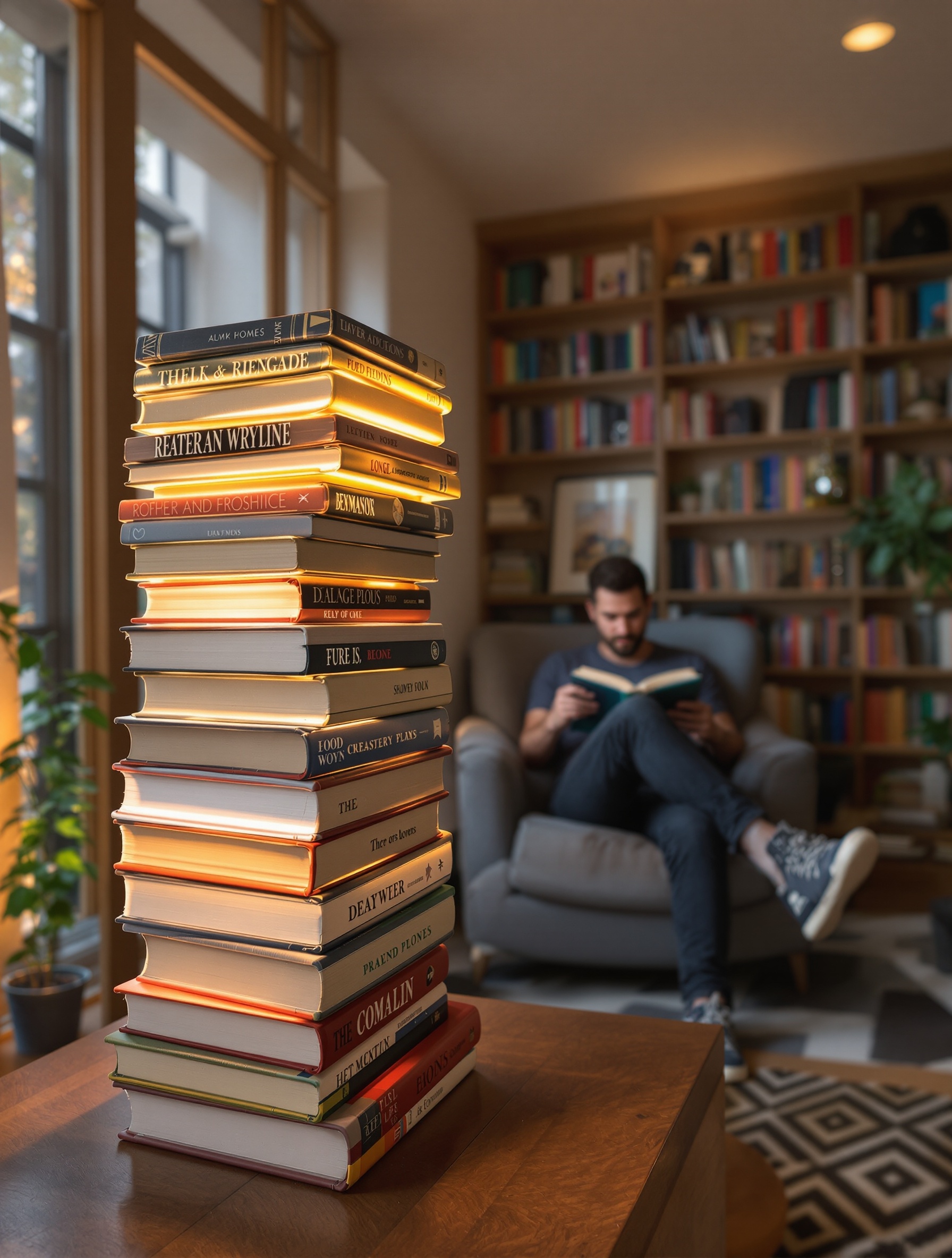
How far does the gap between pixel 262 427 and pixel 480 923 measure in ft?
6.27

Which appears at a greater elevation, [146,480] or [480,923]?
[146,480]

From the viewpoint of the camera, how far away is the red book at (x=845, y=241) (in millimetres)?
3557

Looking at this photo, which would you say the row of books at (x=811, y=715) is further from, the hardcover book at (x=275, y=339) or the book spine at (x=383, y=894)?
the hardcover book at (x=275, y=339)

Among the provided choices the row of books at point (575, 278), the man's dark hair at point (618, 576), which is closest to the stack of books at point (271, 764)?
the man's dark hair at point (618, 576)

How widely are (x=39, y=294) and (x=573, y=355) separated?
242 centimetres

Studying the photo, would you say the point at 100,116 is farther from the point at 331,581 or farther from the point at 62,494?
the point at 331,581

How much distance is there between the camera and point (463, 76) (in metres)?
2.90

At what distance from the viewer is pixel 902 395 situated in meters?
3.56

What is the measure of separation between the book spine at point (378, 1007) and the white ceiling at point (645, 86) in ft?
8.59

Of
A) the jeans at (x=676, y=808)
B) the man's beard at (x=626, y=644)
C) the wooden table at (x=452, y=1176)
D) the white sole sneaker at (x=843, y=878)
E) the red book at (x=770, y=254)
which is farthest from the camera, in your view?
the red book at (x=770, y=254)

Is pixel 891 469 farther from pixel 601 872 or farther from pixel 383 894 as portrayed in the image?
pixel 383 894

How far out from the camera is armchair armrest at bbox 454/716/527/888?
94.6 inches

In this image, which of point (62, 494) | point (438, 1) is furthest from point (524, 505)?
point (62, 494)

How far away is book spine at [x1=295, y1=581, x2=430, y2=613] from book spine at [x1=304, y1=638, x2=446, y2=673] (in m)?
0.03
